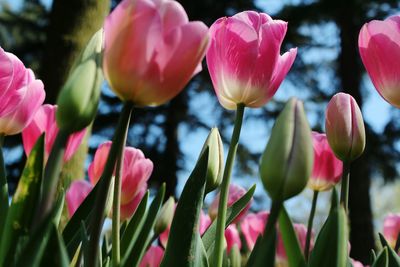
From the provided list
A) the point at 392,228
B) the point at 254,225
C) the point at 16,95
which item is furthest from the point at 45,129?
the point at 392,228

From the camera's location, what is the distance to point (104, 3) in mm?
2461

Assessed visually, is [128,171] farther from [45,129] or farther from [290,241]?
[290,241]

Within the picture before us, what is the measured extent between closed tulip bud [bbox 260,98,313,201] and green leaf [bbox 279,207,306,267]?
7 cm

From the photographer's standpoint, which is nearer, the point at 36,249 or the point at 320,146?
the point at 36,249

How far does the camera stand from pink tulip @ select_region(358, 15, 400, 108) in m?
0.55

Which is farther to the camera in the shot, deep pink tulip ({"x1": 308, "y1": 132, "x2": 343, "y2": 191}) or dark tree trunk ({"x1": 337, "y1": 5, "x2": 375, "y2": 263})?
dark tree trunk ({"x1": 337, "y1": 5, "x2": 375, "y2": 263})

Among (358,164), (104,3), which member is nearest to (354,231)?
(358,164)

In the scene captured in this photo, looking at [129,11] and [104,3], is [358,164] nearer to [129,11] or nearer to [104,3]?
[104,3]

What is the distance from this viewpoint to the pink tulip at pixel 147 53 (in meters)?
0.34

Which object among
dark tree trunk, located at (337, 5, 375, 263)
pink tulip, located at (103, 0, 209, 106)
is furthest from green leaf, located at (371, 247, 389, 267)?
dark tree trunk, located at (337, 5, 375, 263)

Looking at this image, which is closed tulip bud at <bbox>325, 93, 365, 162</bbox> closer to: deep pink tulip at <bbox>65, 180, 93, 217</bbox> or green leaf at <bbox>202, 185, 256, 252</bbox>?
green leaf at <bbox>202, 185, 256, 252</bbox>

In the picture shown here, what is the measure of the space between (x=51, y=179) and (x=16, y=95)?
181 millimetres

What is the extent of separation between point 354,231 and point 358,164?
24.3 inches

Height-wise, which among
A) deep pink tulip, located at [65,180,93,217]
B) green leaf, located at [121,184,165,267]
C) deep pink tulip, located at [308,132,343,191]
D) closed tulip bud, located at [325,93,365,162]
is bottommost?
deep pink tulip, located at [65,180,93,217]
